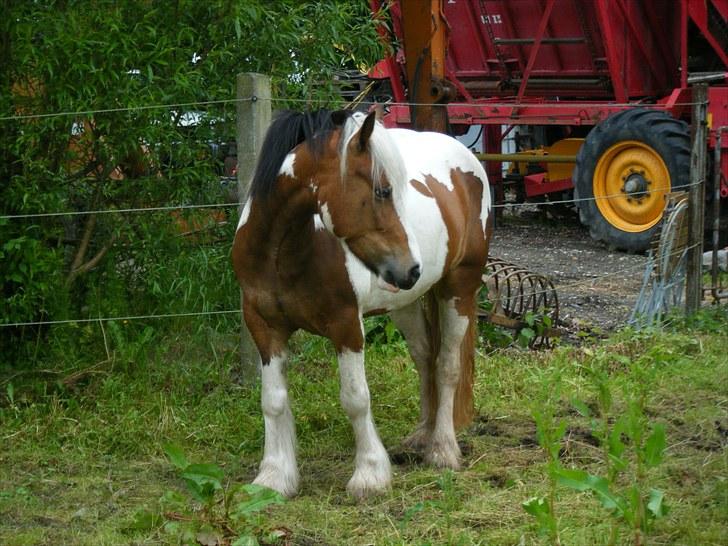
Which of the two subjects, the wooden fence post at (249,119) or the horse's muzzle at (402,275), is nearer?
the horse's muzzle at (402,275)

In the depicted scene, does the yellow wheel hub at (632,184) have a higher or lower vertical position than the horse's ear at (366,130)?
lower

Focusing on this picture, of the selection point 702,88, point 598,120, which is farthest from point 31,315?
point 598,120

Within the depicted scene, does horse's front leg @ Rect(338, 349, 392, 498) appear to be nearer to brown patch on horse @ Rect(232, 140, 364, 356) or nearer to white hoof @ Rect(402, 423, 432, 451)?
brown patch on horse @ Rect(232, 140, 364, 356)

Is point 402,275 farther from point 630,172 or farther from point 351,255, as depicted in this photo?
point 630,172

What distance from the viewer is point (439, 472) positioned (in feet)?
16.9

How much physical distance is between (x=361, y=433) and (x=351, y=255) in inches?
33.1

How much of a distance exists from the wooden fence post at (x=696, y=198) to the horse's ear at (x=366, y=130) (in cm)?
413

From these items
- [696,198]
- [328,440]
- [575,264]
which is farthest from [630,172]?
[328,440]

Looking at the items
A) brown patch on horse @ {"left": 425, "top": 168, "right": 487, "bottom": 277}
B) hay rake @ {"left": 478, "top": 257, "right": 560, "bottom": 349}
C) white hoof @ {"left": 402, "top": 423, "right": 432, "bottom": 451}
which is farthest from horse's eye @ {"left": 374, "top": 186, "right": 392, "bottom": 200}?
hay rake @ {"left": 478, "top": 257, "right": 560, "bottom": 349}

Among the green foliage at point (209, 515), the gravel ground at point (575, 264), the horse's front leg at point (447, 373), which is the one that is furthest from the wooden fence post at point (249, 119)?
the gravel ground at point (575, 264)

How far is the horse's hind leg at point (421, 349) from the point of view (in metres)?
5.65

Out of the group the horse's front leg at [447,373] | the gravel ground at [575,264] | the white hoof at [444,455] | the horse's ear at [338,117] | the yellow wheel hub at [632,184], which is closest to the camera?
the horse's ear at [338,117]

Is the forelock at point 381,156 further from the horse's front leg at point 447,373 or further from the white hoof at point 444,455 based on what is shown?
the white hoof at point 444,455

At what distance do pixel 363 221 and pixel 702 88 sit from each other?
4.37 meters
